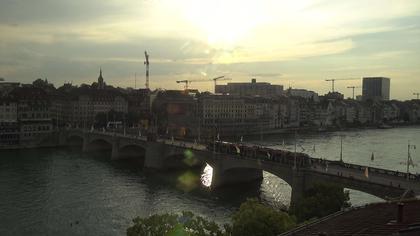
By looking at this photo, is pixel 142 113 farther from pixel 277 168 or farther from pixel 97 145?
pixel 277 168

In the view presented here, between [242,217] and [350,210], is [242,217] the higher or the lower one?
the lower one

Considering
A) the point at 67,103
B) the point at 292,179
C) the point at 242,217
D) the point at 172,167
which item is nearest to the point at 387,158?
the point at 172,167

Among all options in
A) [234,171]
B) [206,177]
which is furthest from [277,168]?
[206,177]

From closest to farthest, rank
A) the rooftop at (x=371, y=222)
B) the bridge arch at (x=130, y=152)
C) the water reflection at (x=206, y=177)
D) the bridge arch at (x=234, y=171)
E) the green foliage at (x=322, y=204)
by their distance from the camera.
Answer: the rooftop at (x=371, y=222) < the green foliage at (x=322, y=204) < the bridge arch at (x=234, y=171) < the water reflection at (x=206, y=177) < the bridge arch at (x=130, y=152)

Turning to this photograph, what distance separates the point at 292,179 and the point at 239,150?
12514mm

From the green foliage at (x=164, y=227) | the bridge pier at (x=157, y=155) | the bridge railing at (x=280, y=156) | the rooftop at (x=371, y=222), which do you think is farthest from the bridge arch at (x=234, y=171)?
the rooftop at (x=371, y=222)

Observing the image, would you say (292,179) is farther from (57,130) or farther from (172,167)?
(57,130)

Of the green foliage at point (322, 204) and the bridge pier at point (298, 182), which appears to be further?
the bridge pier at point (298, 182)

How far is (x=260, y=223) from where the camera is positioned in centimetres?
2478

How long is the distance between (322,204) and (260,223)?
803cm

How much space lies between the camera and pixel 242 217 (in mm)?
25594

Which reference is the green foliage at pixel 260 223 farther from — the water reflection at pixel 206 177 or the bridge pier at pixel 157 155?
the bridge pier at pixel 157 155

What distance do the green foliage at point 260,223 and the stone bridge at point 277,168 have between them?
19.4 ft

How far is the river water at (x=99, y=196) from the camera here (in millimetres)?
39781
